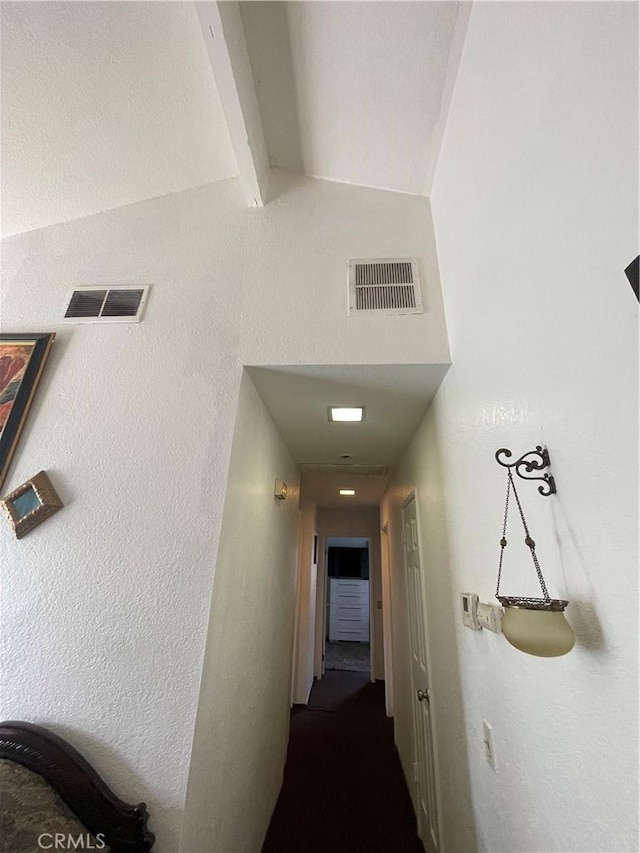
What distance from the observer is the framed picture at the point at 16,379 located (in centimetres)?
141

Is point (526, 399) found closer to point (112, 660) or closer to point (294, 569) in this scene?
point (112, 660)

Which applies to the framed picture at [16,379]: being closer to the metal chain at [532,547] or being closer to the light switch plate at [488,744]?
the metal chain at [532,547]

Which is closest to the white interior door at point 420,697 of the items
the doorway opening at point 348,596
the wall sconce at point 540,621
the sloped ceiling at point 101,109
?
the wall sconce at point 540,621

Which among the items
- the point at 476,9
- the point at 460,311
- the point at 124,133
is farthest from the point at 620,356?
the point at 124,133

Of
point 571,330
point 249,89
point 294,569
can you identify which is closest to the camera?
point 571,330

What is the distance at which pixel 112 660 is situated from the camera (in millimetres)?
1144

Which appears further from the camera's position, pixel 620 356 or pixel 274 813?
pixel 274 813

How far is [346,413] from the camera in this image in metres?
2.04

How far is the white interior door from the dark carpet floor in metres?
0.30

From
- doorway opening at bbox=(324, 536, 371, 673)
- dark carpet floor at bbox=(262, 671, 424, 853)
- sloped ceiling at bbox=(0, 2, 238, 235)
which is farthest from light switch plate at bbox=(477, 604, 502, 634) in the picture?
doorway opening at bbox=(324, 536, 371, 673)

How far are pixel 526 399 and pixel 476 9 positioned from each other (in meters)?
1.57

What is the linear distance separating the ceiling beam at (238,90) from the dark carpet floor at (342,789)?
3832 mm

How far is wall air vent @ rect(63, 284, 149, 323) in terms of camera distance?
5.44ft

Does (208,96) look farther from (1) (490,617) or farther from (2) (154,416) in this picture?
(1) (490,617)
